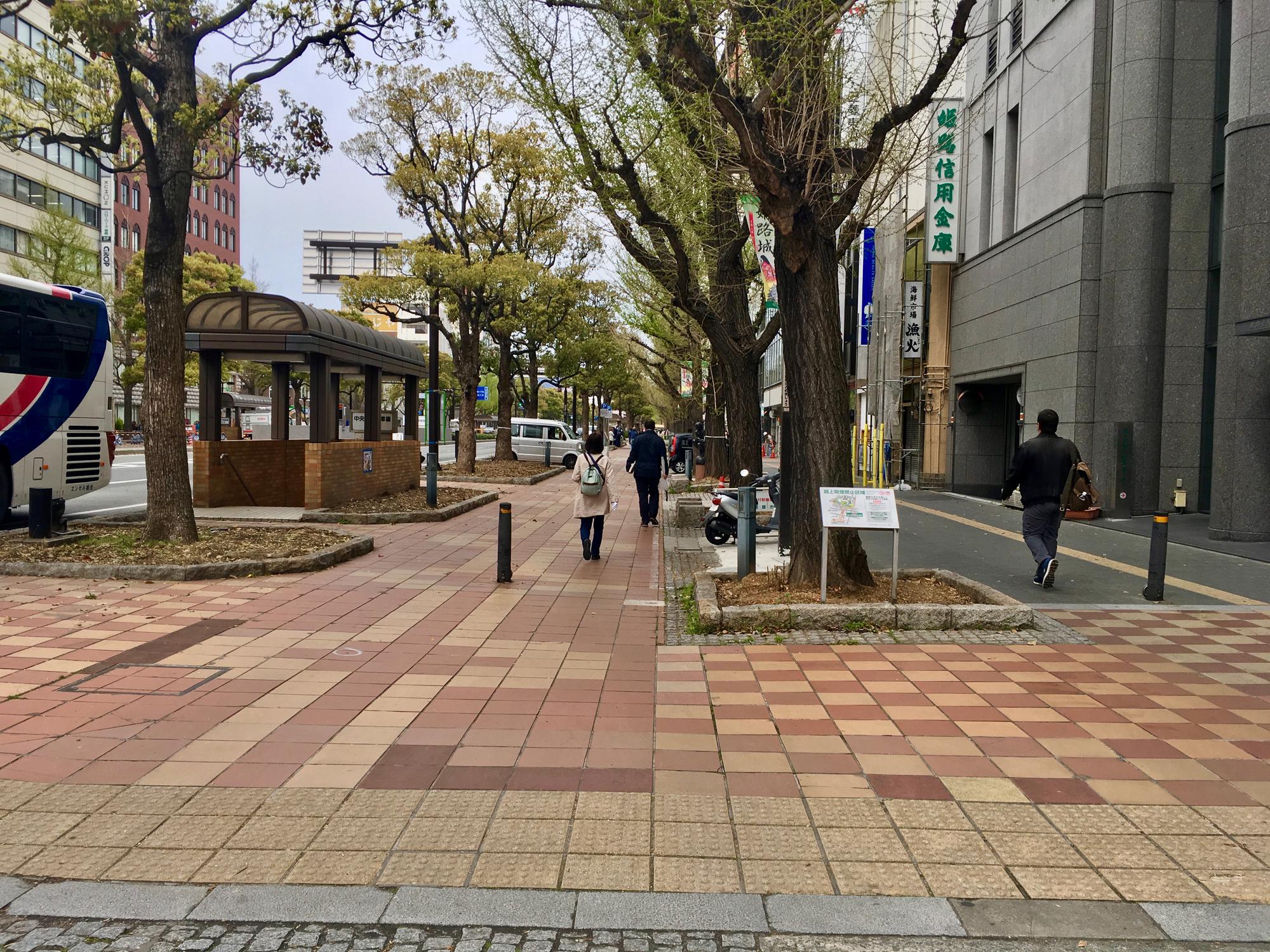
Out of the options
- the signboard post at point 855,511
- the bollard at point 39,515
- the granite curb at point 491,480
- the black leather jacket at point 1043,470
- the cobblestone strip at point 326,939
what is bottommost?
the cobblestone strip at point 326,939

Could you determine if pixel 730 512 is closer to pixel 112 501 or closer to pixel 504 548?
pixel 504 548

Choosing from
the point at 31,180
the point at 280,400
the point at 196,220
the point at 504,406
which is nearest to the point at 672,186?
the point at 280,400

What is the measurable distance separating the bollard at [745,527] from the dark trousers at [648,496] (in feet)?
21.0

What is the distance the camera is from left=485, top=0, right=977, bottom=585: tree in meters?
7.83

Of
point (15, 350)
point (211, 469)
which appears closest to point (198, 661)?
point (15, 350)

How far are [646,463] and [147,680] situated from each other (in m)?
10.3

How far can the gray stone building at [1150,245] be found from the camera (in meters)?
13.1

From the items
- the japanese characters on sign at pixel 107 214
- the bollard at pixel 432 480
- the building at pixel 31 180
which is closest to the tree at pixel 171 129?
the bollard at pixel 432 480

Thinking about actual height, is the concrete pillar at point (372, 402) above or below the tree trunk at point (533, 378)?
below

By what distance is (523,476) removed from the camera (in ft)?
89.1

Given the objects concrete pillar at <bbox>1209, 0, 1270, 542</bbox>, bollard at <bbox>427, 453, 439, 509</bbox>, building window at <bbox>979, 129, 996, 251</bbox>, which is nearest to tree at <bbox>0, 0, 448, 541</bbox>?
bollard at <bbox>427, 453, 439, 509</bbox>

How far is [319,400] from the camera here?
588 inches

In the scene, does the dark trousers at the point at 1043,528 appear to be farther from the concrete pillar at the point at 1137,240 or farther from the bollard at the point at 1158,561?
the concrete pillar at the point at 1137,240

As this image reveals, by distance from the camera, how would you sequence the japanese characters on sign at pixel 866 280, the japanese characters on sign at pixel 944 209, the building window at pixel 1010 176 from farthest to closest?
the japanese characters on sign at pixel 866 280
the japanese characters on sign at pixel 944 209
the building window at pixel 1010 176
